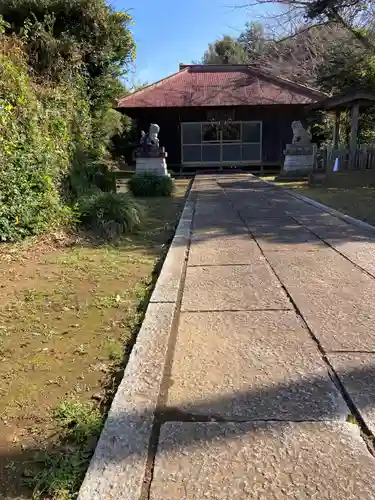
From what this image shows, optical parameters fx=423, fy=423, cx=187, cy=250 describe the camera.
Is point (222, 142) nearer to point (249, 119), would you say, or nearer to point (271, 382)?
point (249, 119)

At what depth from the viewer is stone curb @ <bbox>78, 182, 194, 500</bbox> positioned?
1.56 meters

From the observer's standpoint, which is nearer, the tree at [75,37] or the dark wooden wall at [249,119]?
the tree at [75,37]

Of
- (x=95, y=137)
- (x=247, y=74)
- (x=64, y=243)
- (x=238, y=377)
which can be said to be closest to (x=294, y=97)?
(x=247, y=74)

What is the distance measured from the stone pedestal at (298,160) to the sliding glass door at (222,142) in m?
4.16

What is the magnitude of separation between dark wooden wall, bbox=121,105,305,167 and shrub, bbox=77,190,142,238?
14424 millimetres

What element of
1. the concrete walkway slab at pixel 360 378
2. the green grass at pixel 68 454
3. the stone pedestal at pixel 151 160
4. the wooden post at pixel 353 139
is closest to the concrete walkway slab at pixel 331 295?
the concrete walkway slab at pixel 360 378

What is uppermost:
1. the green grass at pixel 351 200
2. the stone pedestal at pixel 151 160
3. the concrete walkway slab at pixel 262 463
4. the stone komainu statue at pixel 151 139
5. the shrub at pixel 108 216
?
the stone komainu statue at pixel 151 139

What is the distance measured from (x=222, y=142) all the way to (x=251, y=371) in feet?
63.6

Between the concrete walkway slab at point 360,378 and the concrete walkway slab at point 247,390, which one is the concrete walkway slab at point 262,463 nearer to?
the concrete walkway slab at point 247,390

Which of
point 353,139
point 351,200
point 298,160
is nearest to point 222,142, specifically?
point 298,160

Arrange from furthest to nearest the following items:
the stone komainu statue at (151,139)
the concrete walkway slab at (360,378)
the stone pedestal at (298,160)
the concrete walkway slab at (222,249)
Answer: the stone pedestal at (298,160)
the stone komainu statue at (151,139)
the concrete walkway slab at (222,249)
the concrete walkway slab at (360,378)

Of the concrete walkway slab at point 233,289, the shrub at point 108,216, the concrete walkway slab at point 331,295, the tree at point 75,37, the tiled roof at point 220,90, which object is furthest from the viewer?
the tiled roof at point 220,90

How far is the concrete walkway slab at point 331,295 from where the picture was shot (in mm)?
2771

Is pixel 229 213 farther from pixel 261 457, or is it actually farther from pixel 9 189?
pixel 261 457
